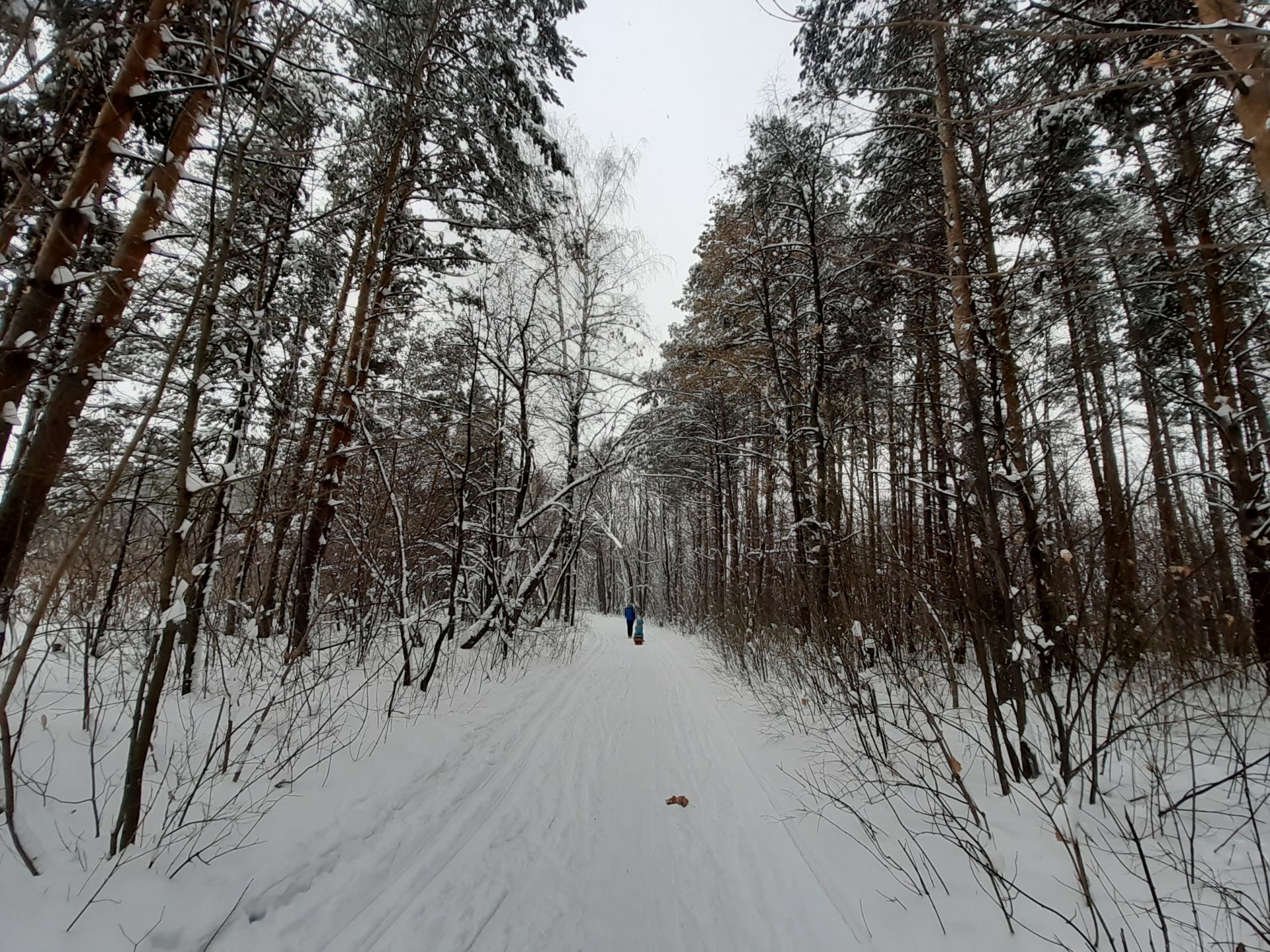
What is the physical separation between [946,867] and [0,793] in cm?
465

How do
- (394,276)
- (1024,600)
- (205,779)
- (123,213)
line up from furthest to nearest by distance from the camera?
1. (394,276)
2. (123,213)
3. (1024,600)
4. (205,779)

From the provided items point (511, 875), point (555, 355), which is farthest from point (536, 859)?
point (555, 355)

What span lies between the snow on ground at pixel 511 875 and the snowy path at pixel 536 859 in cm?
1

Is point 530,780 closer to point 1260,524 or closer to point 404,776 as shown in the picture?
point 404,776

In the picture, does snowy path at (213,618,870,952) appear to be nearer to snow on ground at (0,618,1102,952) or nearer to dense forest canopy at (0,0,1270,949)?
snow on ground at (0,618,1102,952)

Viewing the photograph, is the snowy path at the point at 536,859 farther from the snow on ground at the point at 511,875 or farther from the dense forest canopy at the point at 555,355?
the dense forest canopy at the point at 555,355

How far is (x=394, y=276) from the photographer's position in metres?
7.52

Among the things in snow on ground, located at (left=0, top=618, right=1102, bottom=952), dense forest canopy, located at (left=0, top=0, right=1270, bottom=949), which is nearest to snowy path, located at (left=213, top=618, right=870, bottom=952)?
snow on ground, located at (left=0, top=618, right=1102, bottom=952)

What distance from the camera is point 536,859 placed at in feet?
8.86

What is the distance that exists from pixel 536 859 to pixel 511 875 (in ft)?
0.63

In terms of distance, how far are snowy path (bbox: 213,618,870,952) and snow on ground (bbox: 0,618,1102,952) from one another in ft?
0.03

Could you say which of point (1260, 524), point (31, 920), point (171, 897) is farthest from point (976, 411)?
point (31, 920)

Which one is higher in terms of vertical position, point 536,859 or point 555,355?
point 555,355

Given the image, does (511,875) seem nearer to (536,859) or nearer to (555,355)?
(536,859)
